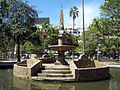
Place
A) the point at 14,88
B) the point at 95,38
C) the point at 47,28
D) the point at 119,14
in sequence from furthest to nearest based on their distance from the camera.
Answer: the point at 47,28, the point at 95,38, the point at 119,14, the point at 14,88

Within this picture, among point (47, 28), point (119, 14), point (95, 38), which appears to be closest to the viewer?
point (119, 14)

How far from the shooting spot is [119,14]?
26484mm

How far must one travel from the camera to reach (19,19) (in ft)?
93.8

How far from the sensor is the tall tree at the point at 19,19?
90.1ft

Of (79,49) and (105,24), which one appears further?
(79,49)

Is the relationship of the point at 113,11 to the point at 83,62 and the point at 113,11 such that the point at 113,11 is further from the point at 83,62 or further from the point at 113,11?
the point at 83,62

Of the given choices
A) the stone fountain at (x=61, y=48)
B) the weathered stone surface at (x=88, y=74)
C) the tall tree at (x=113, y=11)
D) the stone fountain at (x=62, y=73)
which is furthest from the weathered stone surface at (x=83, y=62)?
the tall tree at (x=113, y=11)

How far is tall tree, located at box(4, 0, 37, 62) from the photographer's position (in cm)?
2745

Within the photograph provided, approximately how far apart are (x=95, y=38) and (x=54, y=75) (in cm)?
3138

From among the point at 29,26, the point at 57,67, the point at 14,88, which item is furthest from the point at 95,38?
the point at 14,88

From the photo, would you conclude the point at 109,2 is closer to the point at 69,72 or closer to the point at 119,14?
the point at 119,14

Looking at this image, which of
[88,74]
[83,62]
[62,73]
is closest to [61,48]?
[62,73]

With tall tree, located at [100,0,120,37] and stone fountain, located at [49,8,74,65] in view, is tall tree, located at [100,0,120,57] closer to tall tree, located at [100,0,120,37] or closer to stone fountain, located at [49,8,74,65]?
tall tree, located at [100,0,120,37]

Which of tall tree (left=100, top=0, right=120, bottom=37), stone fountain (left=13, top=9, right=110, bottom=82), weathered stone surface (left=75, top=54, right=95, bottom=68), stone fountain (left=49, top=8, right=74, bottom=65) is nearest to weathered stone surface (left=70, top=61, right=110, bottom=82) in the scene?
stone fountain (left=13, top=9, right=110, bottom=82)
